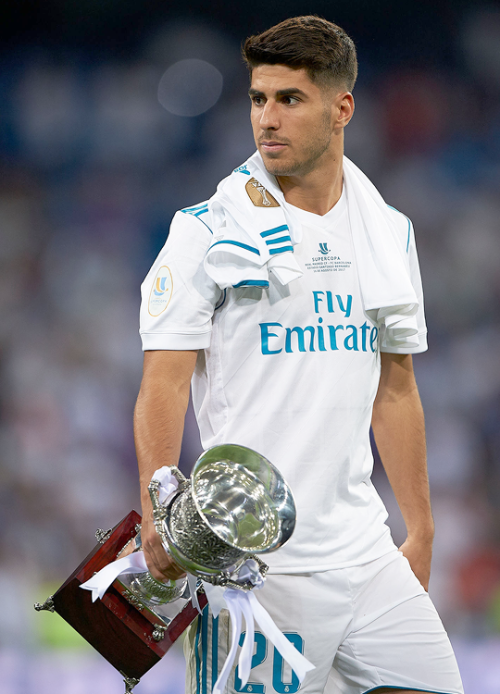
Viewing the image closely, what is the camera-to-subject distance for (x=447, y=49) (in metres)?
4.34

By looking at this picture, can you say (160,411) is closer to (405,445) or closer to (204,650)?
(204,650)

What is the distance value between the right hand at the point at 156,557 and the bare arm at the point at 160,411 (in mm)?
26

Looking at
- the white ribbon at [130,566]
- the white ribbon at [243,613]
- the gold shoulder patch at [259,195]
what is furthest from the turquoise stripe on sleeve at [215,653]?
the gold shoulder patch at [259,195]

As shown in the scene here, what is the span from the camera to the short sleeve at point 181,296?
1.75m

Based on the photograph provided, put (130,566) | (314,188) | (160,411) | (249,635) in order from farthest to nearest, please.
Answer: (314,188) → (160,411) → (130,566) → (249,635)

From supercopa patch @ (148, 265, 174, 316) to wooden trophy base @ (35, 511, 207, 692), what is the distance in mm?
572

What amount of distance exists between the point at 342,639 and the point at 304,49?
1.37 meters

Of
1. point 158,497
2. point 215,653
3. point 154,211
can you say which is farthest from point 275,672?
point 154,211

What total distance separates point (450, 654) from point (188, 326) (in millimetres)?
988

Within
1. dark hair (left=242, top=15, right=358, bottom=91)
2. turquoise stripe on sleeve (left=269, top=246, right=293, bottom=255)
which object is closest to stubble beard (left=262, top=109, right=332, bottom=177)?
dark hair (left=242, top=15, right=358, bottom=91)

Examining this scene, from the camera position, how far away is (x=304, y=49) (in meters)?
1.83

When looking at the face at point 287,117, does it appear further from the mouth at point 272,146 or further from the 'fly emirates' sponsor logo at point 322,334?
the 'fly emirates' sponsor logo at point 322,334

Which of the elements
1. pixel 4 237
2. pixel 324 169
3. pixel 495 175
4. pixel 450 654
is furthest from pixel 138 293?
pixel 450 654

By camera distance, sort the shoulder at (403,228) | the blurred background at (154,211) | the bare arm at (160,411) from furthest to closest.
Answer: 1. the blurred background at (154,211)
2. the shoulder at (403,228)
3. the bare arm at (160,411)
